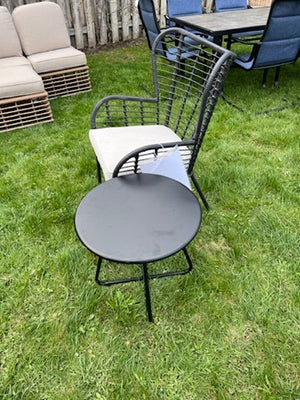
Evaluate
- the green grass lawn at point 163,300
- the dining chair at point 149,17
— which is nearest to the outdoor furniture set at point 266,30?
the dining chair at point 149,17

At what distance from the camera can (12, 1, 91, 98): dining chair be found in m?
3.32

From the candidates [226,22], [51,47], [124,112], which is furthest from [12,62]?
[226,22]

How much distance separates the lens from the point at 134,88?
3691 mm

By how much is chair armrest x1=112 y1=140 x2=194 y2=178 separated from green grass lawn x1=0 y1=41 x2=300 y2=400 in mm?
504

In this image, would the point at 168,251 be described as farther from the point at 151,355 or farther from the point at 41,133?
the point at 41,133

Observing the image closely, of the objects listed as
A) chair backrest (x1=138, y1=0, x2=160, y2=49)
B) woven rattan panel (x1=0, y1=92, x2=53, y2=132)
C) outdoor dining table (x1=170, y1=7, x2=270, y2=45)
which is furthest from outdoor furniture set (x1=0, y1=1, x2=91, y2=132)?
outdoor dining table (x1=170, y1=7, x2=270, y2=45)

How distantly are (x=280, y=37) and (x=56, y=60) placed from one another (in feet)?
7.31

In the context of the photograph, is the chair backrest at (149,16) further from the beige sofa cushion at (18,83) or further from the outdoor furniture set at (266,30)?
the beige sofa cushion at (18,83)

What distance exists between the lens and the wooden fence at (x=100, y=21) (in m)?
4.67

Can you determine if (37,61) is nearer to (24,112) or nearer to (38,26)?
(38,26)

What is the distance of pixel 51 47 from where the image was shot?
3.53 m

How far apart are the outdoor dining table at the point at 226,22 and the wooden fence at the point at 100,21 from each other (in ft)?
5.71

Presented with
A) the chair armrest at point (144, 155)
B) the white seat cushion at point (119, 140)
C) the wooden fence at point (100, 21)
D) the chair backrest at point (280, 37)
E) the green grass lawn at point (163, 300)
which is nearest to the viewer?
the green grass lawn at point (163, 300)

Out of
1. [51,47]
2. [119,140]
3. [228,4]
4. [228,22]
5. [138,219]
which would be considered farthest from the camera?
[228,4]
